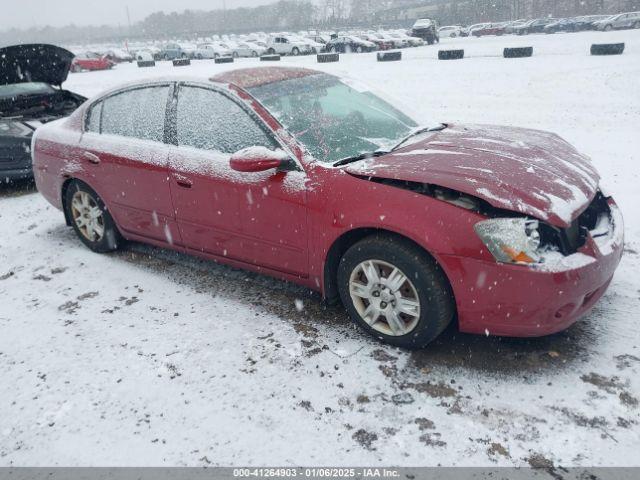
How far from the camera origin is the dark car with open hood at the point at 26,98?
6.46 meters

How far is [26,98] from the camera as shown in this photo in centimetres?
754

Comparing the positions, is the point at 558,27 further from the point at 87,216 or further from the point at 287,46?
the point at 87,216

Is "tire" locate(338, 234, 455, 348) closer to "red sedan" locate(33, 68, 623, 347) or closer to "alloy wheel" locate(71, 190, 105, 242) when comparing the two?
"red sedan" locate(33, 68, 623, 347)

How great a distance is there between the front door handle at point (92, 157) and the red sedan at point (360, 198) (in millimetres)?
16

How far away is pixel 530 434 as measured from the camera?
2.27 meters

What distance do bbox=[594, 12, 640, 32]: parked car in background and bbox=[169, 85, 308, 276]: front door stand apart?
122ft

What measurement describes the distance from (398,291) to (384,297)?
0.34 ft

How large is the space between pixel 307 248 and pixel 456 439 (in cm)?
137

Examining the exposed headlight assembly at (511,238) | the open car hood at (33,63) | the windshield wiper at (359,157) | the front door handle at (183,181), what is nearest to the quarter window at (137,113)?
the front door handle at (183,181)

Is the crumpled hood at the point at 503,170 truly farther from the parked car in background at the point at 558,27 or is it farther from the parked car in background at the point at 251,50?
the parked car in background at the point at 558,27

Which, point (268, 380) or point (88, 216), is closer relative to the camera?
point (268, 380)

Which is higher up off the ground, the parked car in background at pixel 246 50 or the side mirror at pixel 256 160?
the parked car in background at pixel 246 50

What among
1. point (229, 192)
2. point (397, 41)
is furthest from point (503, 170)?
point (397, 41)

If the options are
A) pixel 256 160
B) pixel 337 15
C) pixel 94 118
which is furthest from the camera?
pixel 337 15
